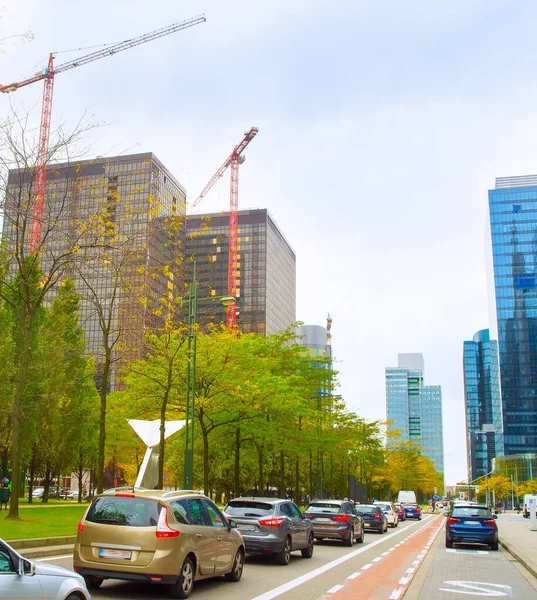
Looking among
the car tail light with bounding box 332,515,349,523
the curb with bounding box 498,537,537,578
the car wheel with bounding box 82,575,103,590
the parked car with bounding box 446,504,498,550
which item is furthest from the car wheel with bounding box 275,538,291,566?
the parked car with bounding box 446,504,498,550

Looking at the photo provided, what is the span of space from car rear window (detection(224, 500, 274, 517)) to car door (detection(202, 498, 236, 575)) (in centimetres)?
373

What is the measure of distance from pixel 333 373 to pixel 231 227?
417 ft

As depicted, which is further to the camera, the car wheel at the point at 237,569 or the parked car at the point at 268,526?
the parked car at the point at 268,526

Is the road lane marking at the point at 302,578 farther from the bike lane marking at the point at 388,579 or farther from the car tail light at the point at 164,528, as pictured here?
the car tail light at the point at 164,528

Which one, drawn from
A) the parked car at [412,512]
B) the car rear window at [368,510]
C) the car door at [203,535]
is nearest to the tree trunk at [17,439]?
the car door at [203,535]

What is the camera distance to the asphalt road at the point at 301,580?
10.6m

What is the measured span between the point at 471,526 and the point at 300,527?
8.72 meters

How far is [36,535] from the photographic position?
1642 cm

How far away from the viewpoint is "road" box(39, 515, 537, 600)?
1086cm

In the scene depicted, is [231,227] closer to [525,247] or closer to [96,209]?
[525,247]

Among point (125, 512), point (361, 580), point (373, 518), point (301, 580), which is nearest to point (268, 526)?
point (301, 580)

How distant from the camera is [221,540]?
37.8 feet

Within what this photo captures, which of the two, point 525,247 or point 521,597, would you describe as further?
point 525,247

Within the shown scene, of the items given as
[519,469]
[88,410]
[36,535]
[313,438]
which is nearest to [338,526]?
[36,535]
